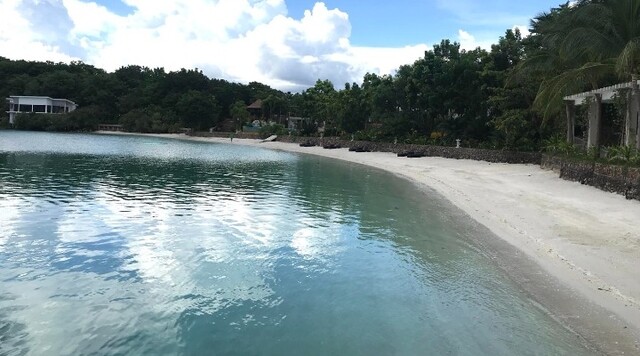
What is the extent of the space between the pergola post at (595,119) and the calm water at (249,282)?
1548 cm

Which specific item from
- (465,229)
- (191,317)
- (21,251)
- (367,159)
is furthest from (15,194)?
(367,159)

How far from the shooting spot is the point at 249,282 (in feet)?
34.5

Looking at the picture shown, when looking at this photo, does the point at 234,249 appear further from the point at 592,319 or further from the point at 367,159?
the point at 367,159

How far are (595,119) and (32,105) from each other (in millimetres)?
122780

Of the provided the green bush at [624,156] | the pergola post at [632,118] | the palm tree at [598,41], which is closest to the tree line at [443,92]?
the palm tree at [598,41]

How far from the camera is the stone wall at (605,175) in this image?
18844 millimetres

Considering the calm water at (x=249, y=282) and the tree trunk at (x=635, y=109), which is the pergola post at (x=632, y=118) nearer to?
the tree trunk at (x=635, y=109)

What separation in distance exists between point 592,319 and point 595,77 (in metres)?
23.3

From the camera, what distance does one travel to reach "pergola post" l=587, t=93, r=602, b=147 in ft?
94.8

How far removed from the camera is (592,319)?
829 cm

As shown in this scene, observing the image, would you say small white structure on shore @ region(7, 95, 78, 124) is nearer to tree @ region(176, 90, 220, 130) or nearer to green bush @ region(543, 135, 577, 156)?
tree @ region(176, 90, 220, 130)

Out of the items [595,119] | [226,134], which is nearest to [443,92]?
[595,119]

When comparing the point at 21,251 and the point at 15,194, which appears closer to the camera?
the point at 21,251

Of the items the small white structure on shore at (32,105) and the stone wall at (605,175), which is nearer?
the stone wall at (605,175)
